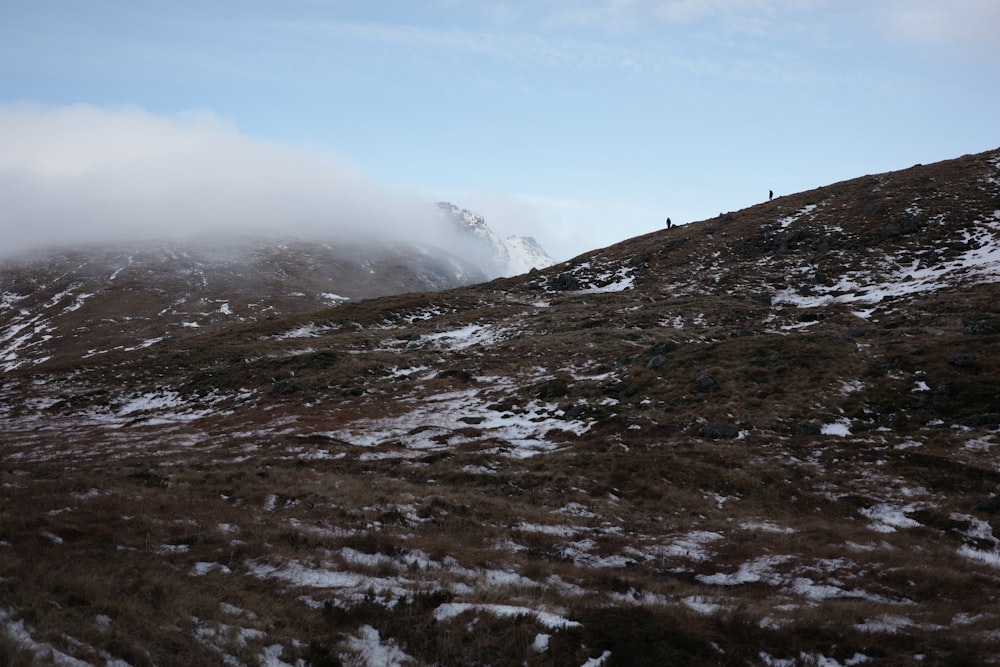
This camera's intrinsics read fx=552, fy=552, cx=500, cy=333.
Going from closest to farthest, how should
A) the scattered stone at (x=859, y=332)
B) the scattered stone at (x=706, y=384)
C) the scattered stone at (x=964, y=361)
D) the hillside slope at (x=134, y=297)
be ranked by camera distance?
the scattered stone at (x=964, y=361), the scattered stone at (x=706, y=384), the scattered stone at (x=859, y=332), the hillside slope at (x=134, y=297)

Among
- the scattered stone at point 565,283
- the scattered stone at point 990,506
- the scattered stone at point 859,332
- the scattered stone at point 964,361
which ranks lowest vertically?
the scattered stone at point 990,506

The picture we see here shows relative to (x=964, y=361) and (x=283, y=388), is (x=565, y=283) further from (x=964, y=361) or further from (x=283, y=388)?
(x=964, y=361)

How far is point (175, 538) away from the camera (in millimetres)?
12195

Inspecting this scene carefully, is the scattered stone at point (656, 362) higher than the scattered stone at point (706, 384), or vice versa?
the scattered stone at point (656, 362)

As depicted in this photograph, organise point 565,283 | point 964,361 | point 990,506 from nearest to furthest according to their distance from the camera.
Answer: point 990,506 < point 964,361 < point 565,283

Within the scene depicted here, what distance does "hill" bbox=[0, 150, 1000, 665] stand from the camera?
8.62 meters

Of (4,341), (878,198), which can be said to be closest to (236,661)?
(878,198)

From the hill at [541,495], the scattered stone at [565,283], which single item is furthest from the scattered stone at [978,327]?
the scattered stone at [565,283]

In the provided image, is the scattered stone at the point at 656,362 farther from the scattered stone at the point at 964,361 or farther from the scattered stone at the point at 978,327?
the scattered stone at the point at 978,327

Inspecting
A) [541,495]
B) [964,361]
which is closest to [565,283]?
[964,361]

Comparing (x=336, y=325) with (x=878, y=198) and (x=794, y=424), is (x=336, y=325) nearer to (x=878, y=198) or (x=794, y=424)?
(x=794, y=424)

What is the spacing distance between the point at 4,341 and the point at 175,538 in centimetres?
14759

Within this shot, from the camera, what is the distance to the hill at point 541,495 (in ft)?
28.3

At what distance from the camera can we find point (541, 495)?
19359 millimetres
